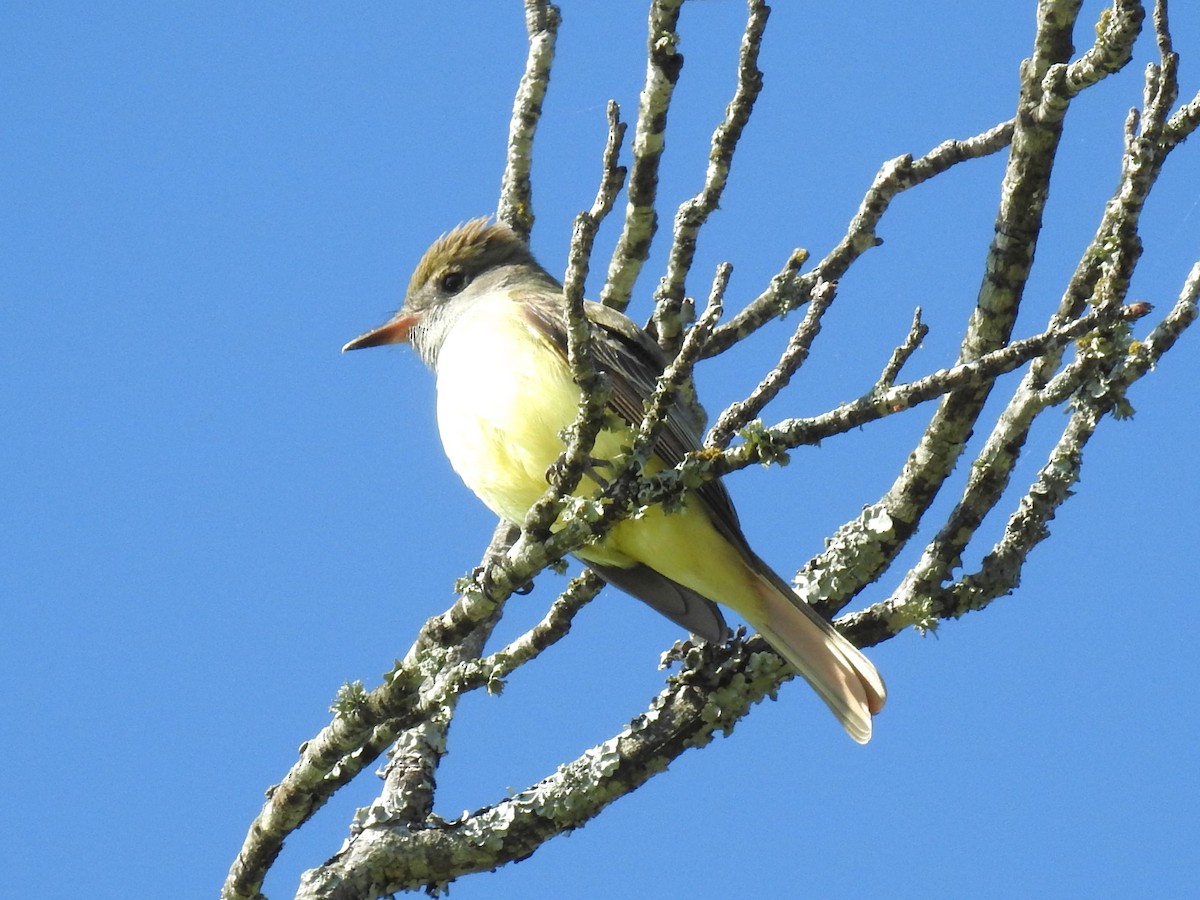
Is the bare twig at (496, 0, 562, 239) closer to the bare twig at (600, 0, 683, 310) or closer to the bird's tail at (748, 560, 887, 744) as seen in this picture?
the bare twig at (600, 0, 683, 310)

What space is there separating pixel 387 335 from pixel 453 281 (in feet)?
1.22

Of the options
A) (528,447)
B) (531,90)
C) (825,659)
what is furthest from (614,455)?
(531,90)

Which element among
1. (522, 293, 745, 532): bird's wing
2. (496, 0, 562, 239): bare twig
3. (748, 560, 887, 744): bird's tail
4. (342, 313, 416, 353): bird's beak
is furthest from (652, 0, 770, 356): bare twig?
(342, 313, 416, 353): bird's beak

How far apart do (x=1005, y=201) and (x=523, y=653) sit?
6.72 feet

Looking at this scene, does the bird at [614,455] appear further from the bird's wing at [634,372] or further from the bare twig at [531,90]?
the bare twig at [531,90]

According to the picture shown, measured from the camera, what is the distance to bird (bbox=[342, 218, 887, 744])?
16.4 ft

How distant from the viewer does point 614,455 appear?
4.86 meters

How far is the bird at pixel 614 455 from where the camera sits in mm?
5000

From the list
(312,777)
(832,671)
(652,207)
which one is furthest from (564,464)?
(652,207)

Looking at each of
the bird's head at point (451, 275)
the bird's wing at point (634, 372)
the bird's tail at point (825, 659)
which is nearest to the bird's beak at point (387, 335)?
the bird's head at point (451, 275)

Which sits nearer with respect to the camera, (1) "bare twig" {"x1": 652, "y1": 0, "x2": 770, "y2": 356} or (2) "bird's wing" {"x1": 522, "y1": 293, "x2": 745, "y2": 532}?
(1) "bare twig" {"x1": 652, "y1": 0, "x2": 770, "y2": 356}

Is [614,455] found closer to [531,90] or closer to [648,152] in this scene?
[648,152]

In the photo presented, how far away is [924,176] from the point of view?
17.5 feet

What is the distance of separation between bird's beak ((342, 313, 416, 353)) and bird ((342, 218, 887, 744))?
87 centimetres
